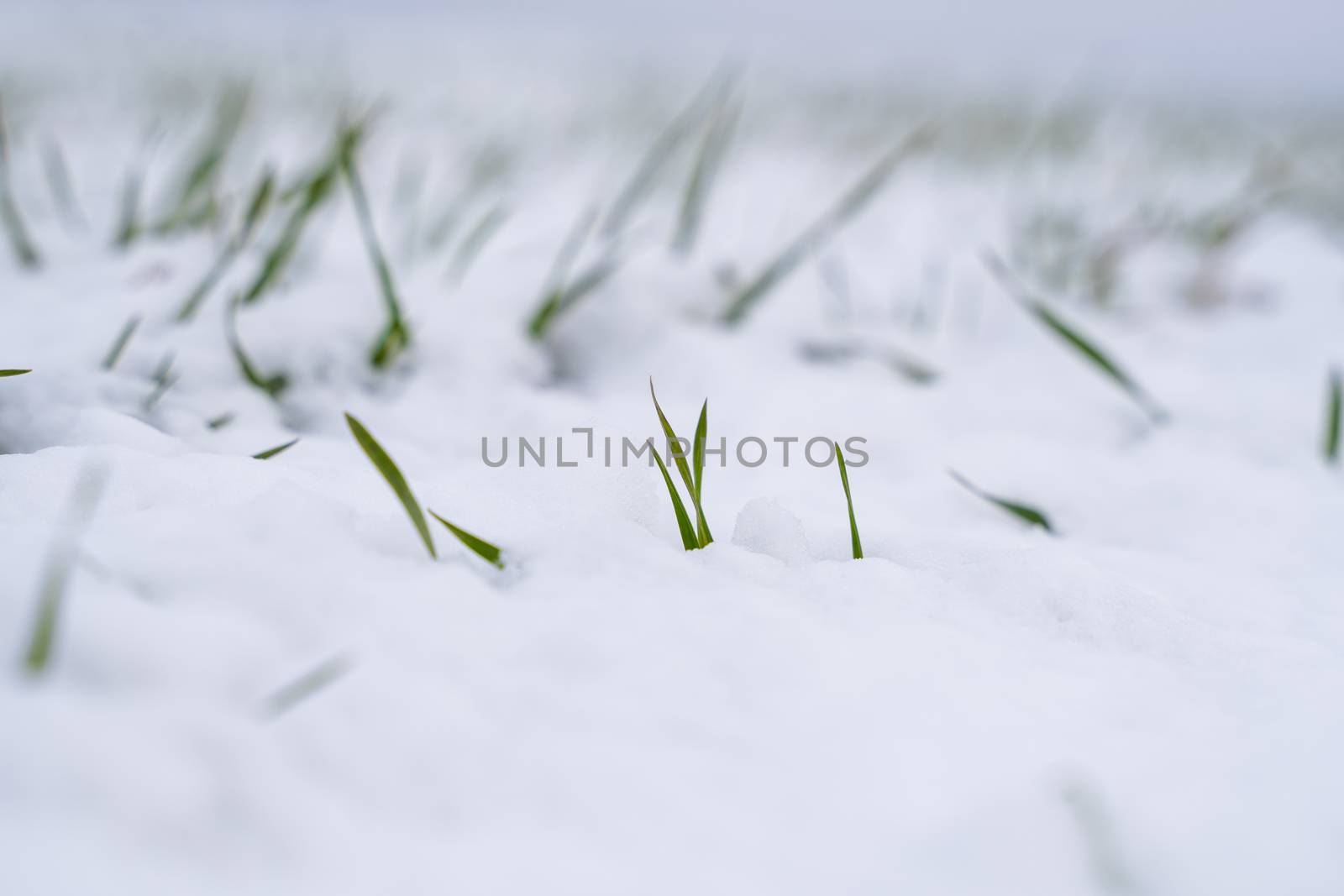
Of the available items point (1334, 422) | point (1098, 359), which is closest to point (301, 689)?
point (1098, 359)

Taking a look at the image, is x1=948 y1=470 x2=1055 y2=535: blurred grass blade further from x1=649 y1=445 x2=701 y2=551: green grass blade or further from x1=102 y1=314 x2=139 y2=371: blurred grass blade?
x1=102 y1=314 x2=139 y2=371: blurred grass blade

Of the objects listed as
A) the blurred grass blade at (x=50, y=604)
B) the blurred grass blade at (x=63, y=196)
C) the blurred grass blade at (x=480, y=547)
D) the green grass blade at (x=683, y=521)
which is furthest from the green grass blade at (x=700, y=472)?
the blurred grass blade at (x=63, y=196)

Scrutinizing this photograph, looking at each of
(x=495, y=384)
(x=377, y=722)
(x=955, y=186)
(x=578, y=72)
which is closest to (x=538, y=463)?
(x=495, y=384)

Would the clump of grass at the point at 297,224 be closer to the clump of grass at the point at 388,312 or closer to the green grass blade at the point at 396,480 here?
the clump of grass at the point at 388,312

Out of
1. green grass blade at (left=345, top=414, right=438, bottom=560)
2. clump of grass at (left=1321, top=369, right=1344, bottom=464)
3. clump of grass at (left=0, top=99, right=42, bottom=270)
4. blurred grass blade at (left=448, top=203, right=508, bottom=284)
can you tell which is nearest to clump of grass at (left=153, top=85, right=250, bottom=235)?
clump of grass at (left=0, top=99, right=42, bottom=270)

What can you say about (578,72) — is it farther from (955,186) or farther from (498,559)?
(498,559)

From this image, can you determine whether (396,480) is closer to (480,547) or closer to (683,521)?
(480,547)
